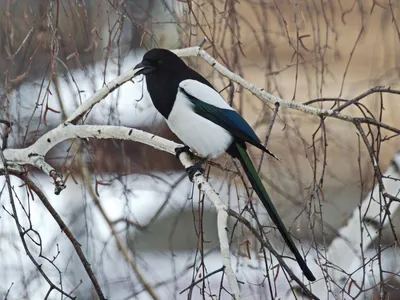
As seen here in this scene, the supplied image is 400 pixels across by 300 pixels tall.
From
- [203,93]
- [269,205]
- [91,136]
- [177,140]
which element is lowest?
[269,205]

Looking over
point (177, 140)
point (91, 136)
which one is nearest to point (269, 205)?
point (91, 136)

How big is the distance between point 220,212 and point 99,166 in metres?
0.71

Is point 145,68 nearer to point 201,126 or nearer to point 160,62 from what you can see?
point 160,62

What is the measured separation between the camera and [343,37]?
2.98 metres

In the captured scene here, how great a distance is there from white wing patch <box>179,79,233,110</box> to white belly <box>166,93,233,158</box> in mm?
19

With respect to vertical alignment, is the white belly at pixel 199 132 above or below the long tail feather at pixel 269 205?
above

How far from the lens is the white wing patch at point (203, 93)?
135 cm

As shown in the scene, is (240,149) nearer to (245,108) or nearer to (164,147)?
(164,147)

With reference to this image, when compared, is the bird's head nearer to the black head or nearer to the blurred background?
the black head

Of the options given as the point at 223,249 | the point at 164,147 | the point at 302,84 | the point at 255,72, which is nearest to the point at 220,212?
the point at 223,249

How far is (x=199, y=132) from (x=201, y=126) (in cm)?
1

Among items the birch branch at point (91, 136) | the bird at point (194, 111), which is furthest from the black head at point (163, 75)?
the birch branch at point (91, 136)

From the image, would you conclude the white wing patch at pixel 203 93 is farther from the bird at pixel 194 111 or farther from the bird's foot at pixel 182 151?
the bird's foot at pixel 182 151

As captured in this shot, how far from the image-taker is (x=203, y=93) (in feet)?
4.44
